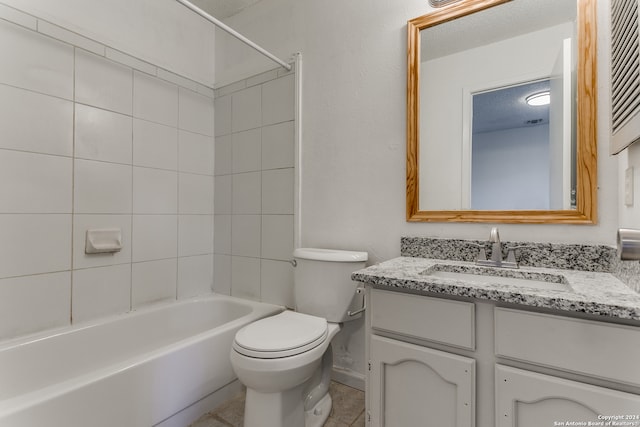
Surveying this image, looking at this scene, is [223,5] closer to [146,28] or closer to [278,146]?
[146,28]

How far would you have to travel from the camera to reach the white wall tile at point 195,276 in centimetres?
208

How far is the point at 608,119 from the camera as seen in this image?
112 centimetres

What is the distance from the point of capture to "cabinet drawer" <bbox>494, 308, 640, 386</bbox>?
73 cm

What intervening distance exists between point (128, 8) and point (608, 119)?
7.90ft

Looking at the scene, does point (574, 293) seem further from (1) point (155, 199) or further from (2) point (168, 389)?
(1) point (155, 199)

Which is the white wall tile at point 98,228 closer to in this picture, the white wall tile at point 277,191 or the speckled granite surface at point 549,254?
the white wall tile at point 277,191

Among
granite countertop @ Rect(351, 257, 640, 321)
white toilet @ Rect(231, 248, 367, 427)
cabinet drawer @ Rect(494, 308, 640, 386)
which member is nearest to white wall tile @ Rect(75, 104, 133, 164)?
white toilet @ Rect(231, 248, 367, 427)

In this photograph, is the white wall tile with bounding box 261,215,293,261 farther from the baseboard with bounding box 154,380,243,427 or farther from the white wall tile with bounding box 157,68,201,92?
the white wall tile with bounding box 157,68,201,92

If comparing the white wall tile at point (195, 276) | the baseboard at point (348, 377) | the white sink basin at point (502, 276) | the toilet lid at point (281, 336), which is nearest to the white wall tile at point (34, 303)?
the white wall tile at point (195, 276)

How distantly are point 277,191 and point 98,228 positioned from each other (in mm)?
985

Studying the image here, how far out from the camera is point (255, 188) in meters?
2.06

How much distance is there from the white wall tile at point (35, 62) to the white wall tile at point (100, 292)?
2.97 feet

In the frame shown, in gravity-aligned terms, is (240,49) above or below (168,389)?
above

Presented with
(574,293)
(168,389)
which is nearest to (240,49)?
(168,389)
